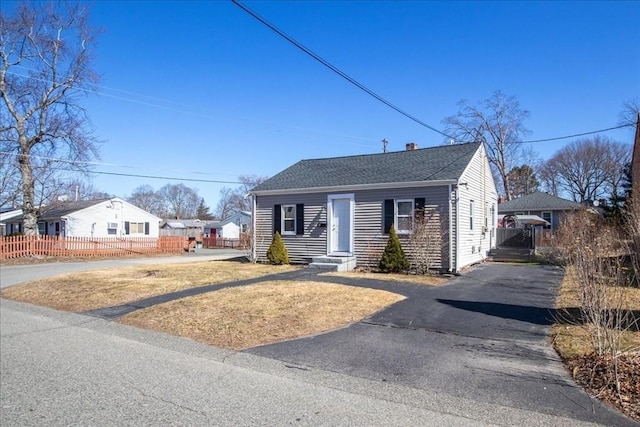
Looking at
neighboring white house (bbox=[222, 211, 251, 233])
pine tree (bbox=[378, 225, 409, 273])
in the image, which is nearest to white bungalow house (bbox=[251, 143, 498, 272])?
pine tree (bbox=[378, 225, 409, 273])

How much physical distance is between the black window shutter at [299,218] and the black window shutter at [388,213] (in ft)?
12.1

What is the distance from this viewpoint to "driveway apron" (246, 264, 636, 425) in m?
4.38

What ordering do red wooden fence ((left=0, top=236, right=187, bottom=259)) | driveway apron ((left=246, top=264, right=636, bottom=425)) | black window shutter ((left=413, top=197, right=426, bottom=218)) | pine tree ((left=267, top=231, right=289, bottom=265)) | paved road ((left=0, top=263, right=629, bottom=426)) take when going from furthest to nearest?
red wooden fence ((left=0, top=236, right=187, bottom=259)) < pine tree ((left=267, top=231, right=289, bottom=265)) < black window shutter ((left=413, top=197, right=426, bottom=218)) < driveway apron ((left=246, top=264, right=636, bottom=425)) < paved road ((left=0, top=263, right=629, bottom=426))

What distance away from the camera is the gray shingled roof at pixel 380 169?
15719mm

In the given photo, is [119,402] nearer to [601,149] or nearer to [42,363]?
[42,363]

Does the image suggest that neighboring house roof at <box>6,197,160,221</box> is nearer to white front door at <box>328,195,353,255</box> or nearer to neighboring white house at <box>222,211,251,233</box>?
neighboring white house at <box>222,211,251,233</box>

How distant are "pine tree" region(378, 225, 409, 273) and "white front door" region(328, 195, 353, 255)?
2053 millimetres

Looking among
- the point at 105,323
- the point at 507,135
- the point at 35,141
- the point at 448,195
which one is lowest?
the point at 105,323

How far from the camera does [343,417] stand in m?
3.86

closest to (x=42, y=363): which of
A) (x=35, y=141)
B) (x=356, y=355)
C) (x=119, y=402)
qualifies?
(x=119, y=402)

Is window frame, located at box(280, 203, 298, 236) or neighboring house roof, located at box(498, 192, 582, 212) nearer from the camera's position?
window frame, located at box(280, 203, 298, 236)

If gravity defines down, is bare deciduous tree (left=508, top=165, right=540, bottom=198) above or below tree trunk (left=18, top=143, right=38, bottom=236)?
above

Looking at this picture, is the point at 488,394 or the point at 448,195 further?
the point at 448,195

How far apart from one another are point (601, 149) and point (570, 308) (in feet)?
169
